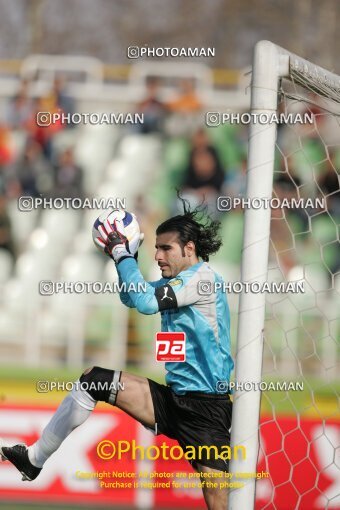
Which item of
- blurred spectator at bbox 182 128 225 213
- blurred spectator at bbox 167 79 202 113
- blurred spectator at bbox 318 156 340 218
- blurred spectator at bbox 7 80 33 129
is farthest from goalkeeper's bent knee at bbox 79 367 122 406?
blurred spectator at bbox 7 80 33 129

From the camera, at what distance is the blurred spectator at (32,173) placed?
10.3 metres

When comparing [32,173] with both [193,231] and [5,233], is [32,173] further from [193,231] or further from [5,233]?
[193,231]

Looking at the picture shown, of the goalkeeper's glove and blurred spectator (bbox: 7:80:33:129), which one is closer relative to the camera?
the goalkeeper's glove

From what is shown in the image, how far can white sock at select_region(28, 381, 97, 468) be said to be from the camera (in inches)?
184

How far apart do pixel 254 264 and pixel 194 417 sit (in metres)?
0.91

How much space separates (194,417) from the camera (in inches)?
183

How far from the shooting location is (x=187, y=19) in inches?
754

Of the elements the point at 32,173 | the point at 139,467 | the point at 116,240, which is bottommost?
the point at 139,467

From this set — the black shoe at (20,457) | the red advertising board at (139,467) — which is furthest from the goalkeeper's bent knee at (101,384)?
the red advertising board at (139,467)

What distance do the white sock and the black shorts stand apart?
31cm

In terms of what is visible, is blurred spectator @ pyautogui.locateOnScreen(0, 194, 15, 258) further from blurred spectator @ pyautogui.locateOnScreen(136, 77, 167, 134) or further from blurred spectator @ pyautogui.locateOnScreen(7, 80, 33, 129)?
blurred spectator @ pyautogui.locateOnScreen(136, 77, 167, 134)

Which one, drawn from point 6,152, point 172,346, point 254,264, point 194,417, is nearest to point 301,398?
point 194,417

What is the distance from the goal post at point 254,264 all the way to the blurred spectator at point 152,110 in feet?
21.1

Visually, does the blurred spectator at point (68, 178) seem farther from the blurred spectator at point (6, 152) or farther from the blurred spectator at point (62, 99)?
the blurred spectator at point (6, 152)
